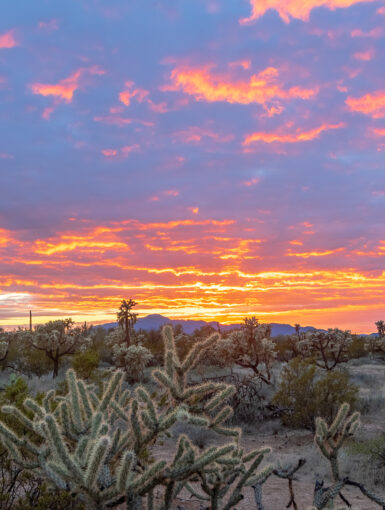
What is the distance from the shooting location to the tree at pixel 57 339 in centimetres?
3003

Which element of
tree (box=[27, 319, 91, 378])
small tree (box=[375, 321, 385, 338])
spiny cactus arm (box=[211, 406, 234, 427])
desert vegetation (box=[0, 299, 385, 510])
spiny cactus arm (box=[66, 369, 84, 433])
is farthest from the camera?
small tree (box=[375, 321, 385, 338])

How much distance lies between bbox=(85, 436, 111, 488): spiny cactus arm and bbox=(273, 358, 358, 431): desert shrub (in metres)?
13.4

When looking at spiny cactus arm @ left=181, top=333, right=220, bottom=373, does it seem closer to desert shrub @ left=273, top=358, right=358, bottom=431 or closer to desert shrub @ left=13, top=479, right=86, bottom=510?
desert shrub @ left=13, top=479, right=86, bottom=510

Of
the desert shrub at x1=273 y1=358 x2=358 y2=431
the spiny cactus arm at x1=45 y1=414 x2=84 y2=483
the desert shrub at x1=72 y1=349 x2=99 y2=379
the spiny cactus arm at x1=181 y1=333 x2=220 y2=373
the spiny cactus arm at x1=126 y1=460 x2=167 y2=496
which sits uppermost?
the spiny cactus arm at x1=181 y1=333 x2=220 y2=373

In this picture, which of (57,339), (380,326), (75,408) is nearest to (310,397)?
(75,408)

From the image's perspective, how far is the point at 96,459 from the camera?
8.41ft

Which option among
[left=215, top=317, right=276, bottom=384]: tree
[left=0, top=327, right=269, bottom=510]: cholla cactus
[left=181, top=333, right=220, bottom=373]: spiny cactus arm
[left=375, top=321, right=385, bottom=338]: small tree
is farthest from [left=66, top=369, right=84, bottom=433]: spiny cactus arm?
[left=375, top=321, right=385, bottom=338]: small tree

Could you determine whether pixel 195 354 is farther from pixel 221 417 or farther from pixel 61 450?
pixel 61 450

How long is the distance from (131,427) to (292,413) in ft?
44.8

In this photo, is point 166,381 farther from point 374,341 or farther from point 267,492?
point 374,341

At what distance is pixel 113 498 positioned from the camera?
285 cm

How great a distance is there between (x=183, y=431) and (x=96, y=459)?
12759 mm

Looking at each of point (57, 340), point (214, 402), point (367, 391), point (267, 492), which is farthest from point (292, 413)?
point (57, 340)

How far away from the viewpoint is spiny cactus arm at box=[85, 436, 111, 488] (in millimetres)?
2525
